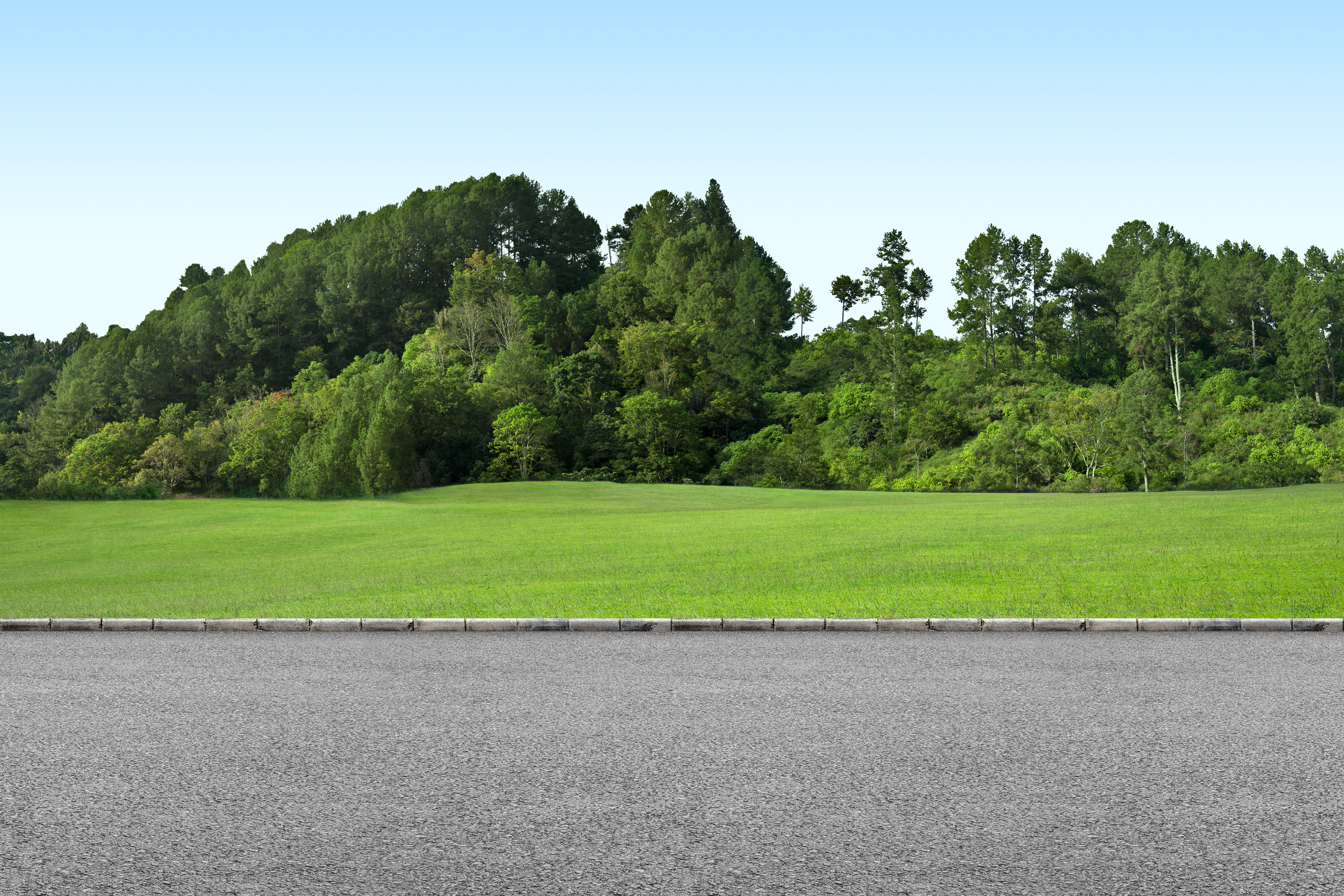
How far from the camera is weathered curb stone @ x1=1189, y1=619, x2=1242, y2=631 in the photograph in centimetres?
862

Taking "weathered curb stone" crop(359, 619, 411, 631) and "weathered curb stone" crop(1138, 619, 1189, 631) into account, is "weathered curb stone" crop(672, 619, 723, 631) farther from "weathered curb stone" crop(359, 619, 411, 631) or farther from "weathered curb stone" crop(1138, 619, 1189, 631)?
"weathered curb stone" crop(1138, 619, 1189, 631)

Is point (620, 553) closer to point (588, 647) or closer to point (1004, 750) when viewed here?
point (588, 647)

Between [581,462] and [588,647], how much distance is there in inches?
1745

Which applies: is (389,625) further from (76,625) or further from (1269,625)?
(1269,625)

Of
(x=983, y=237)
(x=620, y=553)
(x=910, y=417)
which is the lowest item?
(x=620, y=553)

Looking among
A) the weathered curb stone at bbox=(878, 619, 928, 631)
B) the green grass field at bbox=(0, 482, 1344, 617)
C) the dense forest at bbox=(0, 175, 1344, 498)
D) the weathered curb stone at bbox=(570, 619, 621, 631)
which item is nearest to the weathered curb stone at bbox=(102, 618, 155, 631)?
the green grass field at bbox=(0, 482, 1344, 617)

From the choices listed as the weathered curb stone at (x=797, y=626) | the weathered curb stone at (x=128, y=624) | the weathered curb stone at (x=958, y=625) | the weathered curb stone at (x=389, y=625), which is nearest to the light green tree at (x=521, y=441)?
the weathered curb stone at (x=128, y=624)

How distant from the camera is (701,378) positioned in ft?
197

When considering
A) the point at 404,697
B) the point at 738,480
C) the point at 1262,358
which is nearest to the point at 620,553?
the point at 404,697

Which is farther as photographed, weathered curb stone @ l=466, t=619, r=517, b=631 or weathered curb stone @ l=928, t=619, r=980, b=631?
weathered curb stone @ l=466, t=619, r=517, b=631

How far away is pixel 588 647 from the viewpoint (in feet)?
26.5

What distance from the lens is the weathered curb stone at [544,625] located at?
8.90m

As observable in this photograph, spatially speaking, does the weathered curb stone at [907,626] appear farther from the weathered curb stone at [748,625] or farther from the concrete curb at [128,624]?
the concrete curb at [128,624]

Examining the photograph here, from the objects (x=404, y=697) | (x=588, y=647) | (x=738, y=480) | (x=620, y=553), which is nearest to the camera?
(x=404, y=697)
